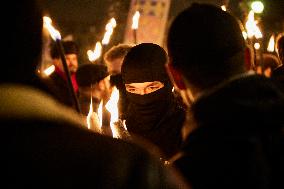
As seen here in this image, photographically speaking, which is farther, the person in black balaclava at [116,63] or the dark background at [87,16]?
the dark background at [87,16]

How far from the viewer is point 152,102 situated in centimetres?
504

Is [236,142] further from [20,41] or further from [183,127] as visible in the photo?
[20,41]

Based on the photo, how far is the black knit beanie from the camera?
5223 millimetres

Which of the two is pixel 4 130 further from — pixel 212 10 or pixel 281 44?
pixel 281 44

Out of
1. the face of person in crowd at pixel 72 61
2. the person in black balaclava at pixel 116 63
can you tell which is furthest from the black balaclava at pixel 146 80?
the face of person in crowd at pixel 72 61

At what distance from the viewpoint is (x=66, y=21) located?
2473cm

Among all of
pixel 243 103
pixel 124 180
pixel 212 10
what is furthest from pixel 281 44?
pixel 124 180

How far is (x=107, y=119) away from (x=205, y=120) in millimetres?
3520

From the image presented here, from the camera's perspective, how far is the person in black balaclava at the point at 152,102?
15.7 feet

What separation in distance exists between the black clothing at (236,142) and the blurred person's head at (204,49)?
8.5 inches

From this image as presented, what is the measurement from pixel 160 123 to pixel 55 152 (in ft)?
10.7

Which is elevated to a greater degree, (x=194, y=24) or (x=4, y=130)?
(x=194, y=24)

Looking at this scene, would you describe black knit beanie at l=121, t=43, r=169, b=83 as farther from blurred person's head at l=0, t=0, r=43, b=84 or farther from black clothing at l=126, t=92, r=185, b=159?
blurred person's head at l=0, t=0, r=43, b=84

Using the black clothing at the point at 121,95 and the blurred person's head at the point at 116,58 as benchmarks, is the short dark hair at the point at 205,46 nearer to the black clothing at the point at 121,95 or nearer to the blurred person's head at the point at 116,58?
the black clothing at the point at 121,95
